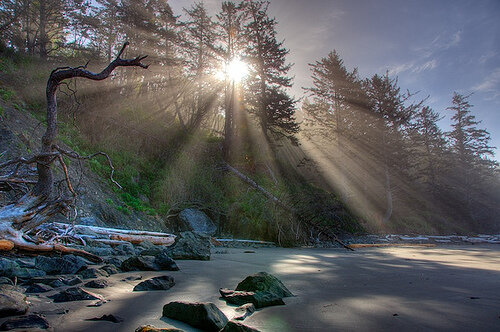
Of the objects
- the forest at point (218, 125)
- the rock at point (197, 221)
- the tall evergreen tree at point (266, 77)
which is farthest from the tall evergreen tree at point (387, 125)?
the rock at point (197, 221)

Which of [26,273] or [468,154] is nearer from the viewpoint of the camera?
[26,273]

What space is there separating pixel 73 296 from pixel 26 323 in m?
0.63

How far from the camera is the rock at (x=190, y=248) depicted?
4973 millimetres

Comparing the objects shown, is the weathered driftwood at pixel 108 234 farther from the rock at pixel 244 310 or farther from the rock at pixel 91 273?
the rock at pixel 244 310

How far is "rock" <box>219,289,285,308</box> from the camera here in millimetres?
1919

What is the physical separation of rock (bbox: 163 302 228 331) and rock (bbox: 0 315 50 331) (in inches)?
25.7

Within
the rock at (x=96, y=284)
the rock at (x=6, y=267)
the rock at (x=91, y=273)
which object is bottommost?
the rock at (x=91, y=273)

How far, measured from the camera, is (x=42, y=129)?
380 inches

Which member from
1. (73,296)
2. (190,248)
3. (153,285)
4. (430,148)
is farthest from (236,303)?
(430,148)

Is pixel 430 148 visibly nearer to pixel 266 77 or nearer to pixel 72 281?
pixel 266 77

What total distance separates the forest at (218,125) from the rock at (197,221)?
1.13ft

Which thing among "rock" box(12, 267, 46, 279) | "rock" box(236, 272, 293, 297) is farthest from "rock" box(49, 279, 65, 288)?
"rock" box(236, 272, 293, 297)

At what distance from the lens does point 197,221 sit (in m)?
10.6

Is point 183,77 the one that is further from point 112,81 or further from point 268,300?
point 268,300
